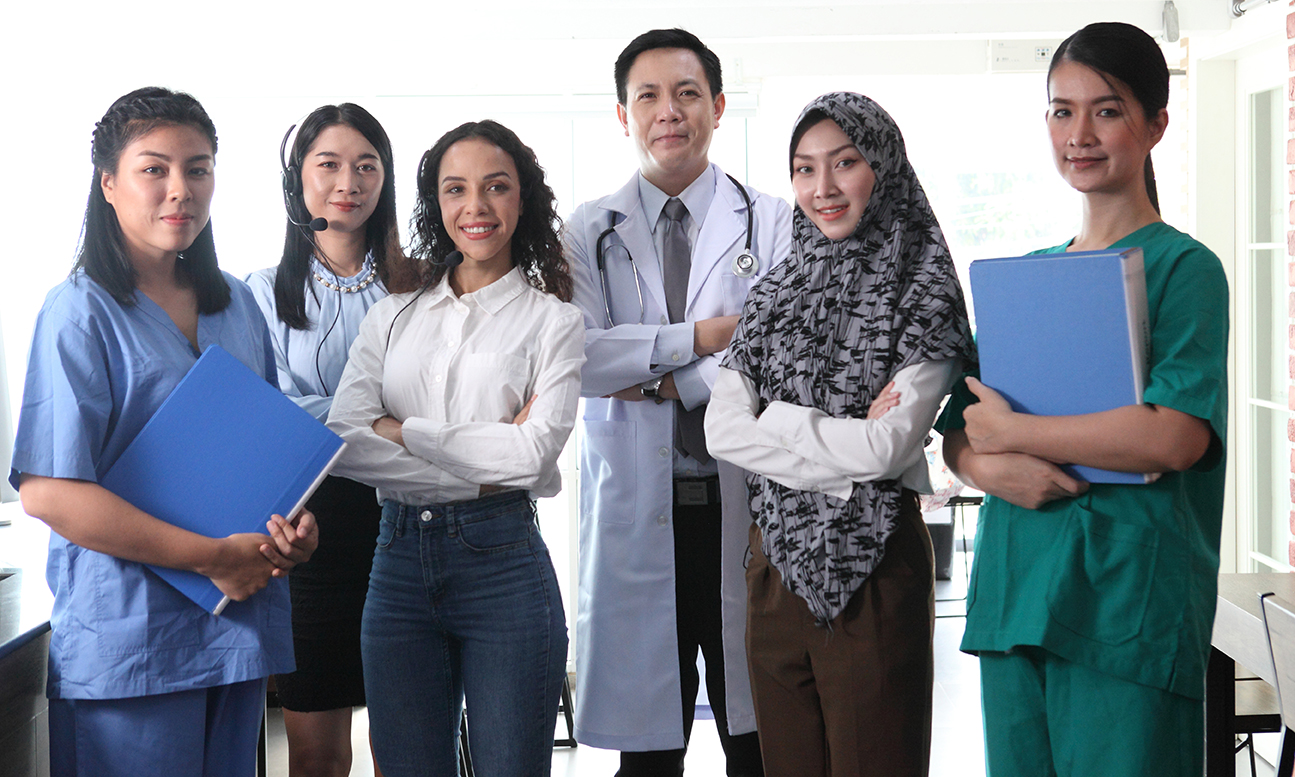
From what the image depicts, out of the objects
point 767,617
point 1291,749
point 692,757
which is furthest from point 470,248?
point 692,757

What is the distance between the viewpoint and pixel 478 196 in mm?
1802

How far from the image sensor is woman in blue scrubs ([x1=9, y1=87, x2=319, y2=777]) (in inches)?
54.7

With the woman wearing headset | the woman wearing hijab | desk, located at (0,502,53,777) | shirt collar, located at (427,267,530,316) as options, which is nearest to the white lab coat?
shirt collar, located at (427,267,530,316)

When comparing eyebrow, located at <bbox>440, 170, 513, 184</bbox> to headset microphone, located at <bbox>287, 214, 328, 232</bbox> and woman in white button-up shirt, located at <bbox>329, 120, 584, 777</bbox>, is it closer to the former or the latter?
woman in white button-up shirt, located at <bbox>329, 120, 584, 777</bbox>

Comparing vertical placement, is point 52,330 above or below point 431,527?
above

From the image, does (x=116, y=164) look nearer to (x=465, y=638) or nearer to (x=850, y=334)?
(x=465, y=638)

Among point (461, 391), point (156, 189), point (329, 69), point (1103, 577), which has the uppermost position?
point (329, 69)

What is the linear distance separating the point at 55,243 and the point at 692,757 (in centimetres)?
331

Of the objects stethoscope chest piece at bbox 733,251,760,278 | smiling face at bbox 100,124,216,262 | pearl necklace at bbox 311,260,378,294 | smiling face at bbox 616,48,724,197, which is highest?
smiling face at bbox 616,48,724,197

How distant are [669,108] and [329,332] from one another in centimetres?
88

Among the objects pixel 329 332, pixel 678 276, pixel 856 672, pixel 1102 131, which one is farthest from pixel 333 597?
pixel 1102 131

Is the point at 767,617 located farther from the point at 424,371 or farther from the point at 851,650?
the point at 424,371

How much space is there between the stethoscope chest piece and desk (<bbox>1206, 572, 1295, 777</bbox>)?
1211mm

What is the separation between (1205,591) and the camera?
1393 millimetres
